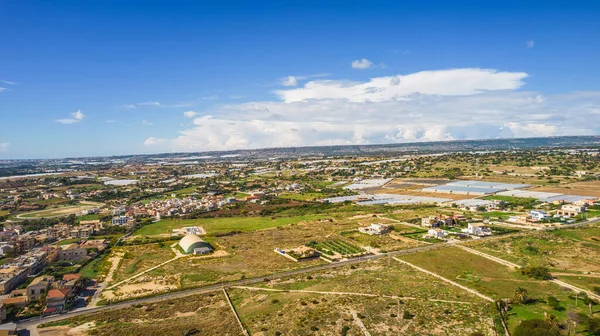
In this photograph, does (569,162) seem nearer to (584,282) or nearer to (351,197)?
(351,197)

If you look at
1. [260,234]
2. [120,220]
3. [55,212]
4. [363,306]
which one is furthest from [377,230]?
[55,212]

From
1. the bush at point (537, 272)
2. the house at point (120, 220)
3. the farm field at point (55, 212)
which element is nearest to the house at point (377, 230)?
the bush at point (537, 272)

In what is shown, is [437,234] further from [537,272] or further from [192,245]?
[192,245]

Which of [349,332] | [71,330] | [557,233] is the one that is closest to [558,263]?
[557,233]

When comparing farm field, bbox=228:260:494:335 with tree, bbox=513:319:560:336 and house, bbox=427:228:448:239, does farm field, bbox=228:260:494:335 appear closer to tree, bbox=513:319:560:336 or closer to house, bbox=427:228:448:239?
tree, bbox=513:319:560:336

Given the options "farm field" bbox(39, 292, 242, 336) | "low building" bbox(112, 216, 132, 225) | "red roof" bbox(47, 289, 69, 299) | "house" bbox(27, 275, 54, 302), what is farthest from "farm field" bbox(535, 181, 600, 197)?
"house" bbox(27, 275, 54, 302)
